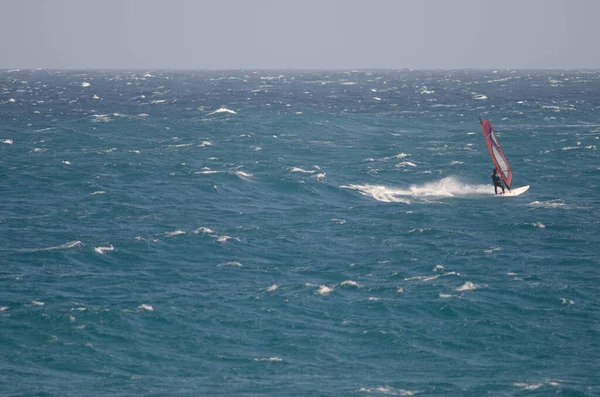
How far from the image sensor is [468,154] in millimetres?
87312

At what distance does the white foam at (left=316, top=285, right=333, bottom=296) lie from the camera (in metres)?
43.7

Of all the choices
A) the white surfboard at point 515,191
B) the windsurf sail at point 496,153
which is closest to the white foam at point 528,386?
the white surfboard at point 515,191

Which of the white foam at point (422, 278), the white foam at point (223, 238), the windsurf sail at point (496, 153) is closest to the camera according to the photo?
the white foam at point (422, 278)

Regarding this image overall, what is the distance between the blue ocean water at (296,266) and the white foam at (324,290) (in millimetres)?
218

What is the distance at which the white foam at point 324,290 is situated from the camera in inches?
1719

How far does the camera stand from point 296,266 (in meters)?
48.5

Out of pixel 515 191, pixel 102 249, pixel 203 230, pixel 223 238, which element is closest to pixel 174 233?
pixel 203 230

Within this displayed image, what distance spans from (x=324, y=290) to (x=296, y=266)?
480 cm

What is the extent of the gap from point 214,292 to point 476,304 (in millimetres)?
13482

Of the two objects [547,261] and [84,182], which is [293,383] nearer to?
[547,261]

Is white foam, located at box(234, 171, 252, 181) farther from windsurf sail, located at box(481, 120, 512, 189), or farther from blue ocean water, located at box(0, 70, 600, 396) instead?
windsurf sail, located at box(481, 120, 512, 189)

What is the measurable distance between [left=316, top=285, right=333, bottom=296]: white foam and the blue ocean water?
0.72ft

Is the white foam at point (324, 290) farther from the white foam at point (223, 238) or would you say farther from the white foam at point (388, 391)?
the white foam at point (388, 391)

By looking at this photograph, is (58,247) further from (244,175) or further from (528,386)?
(528,386)
